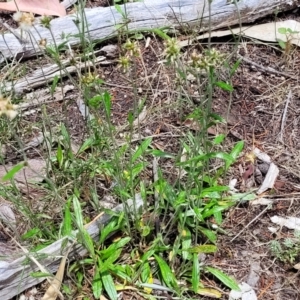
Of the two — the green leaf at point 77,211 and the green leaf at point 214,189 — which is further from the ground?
the green leaf at point 77,211

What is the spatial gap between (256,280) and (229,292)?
0.36ft

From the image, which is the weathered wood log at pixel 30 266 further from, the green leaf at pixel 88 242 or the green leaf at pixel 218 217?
the green leaf at pixel 218 217

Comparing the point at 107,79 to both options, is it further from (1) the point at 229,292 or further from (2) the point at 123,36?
(1) the point at 229,292

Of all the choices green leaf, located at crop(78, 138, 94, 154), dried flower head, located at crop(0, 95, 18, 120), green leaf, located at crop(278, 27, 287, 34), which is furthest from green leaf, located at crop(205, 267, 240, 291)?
green leaf, located at crop(278, 27, 287, 34)

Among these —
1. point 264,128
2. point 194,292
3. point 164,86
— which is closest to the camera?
point 194,292

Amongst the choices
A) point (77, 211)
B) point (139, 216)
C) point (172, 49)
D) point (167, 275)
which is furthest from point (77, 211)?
point (172, 49)

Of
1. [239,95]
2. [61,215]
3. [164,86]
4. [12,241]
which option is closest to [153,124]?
[164,86]

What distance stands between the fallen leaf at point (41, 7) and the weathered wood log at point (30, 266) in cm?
135

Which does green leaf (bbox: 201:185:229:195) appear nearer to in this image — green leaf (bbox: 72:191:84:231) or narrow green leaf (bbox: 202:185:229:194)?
narrow green leaf (bbox: 202:185:229:194)

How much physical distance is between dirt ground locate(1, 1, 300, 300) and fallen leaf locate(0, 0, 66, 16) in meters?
0.25

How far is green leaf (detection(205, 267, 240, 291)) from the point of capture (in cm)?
192

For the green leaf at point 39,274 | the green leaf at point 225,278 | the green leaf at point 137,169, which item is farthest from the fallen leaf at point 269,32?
the green leaf at point 39,274

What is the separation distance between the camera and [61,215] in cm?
211

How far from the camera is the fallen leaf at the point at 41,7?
9.49ft
